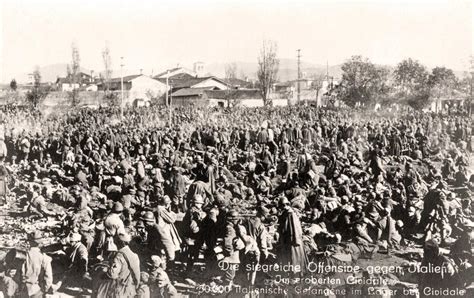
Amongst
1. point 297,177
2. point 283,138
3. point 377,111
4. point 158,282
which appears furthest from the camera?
point 377,111

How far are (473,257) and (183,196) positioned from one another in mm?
6257

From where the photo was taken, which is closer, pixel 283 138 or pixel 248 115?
pixel 283 138

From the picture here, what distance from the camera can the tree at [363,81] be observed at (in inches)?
982

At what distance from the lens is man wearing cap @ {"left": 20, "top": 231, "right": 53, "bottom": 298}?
5754 mm

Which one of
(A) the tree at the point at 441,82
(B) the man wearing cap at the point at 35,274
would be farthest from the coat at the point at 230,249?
(A) the tree at the point at 441,82

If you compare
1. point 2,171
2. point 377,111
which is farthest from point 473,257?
point 377,111

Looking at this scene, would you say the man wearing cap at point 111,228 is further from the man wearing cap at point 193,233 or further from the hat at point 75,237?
the man wearing cap at point 193,233

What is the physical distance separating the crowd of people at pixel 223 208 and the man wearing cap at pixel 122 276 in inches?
0.5

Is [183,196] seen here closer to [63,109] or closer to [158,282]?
[158,282]

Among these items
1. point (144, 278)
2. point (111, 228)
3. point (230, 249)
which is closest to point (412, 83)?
point (230, 249)

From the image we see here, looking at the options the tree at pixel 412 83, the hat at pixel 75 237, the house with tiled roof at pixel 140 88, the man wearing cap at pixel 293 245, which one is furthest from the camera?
the house with tiled roof at pixel 140 88

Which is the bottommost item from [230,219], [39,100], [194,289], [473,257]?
[194,289]

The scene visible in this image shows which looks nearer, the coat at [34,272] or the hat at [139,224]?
the coat at [34,272]

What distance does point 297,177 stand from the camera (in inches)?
467
